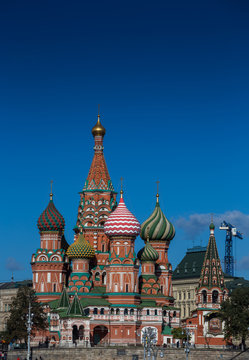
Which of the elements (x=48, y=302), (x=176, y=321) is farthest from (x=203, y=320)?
(x=48, y=302)

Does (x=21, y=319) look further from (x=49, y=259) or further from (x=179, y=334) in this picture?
(x=179, y=334)

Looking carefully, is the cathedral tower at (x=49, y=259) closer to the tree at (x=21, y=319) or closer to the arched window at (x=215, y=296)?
the tree at (x=21, y=319)

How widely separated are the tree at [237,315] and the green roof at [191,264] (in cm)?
4741

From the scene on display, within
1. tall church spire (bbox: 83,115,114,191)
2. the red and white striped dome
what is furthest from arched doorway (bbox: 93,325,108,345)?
tall church spire (bbox: 83,115,114,191)

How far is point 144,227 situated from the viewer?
106 meters

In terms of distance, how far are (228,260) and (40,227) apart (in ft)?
207

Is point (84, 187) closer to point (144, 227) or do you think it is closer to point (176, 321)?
point (144, 227)

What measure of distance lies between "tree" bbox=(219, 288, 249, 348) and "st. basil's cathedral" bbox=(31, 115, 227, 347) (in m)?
9.64

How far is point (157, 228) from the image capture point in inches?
4151

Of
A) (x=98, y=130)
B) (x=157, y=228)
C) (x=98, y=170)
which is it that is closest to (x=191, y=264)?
(x=157, y=228)

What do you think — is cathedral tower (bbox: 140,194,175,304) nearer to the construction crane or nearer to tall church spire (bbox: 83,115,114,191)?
tall church spire (bbox: 83,115,114,191)

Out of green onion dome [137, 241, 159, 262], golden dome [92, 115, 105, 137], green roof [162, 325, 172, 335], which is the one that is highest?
golden dome [92, 115, 105, 137]

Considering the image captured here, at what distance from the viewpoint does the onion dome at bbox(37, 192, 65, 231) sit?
102 m

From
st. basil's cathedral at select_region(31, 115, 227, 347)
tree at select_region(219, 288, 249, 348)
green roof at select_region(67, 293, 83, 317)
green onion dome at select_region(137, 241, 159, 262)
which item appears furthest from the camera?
green onion dome at select_region(137, 241, 159, 262)
